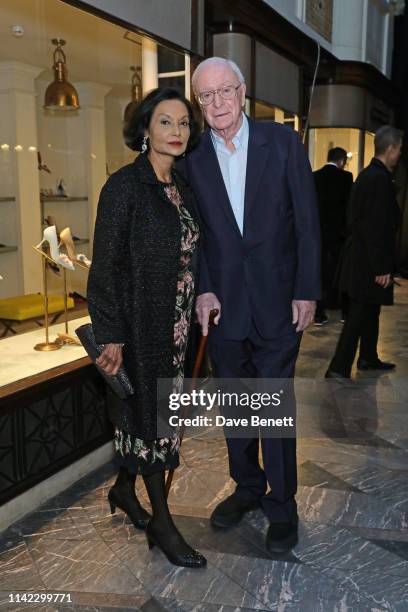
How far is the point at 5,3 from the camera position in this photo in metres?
2.86

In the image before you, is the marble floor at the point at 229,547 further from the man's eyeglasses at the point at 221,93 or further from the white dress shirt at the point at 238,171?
the man's eyeglasses at the point at 221,93

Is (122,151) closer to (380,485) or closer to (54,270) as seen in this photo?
(54,270)

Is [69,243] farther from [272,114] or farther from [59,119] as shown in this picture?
[272,114]

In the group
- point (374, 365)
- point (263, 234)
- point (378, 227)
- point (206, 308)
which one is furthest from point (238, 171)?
point (374, 365)

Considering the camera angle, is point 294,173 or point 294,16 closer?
point 294,173

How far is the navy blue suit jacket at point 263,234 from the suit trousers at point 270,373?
0.19 ft

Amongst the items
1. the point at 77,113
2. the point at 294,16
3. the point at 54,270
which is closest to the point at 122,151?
the point at 77,113

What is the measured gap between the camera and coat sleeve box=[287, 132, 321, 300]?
7.13ft

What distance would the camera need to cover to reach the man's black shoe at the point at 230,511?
2496mm

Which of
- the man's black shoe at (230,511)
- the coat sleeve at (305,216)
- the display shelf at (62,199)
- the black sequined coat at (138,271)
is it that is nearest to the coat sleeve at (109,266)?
the black sequined coat at (138,271)

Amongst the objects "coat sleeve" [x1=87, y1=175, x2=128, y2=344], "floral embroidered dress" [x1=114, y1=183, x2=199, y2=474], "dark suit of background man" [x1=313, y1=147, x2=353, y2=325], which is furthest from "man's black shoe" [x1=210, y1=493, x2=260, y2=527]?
"dark suit of background man" [x1=313, y1=147, x2=353, y2=325]

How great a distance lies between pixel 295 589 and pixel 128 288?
1167 mm

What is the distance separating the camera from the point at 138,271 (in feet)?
6.75

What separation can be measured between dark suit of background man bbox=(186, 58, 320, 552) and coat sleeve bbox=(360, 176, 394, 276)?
6.63 feet
